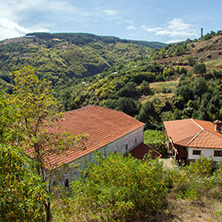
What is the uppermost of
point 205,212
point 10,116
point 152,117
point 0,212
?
point 10,116

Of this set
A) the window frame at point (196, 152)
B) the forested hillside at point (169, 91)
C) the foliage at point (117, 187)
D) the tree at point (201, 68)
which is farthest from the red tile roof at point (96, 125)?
the tree at point (201, 68)

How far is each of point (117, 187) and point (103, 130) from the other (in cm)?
1080

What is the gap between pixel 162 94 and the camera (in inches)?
2360

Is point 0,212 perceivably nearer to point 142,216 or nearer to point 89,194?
point 89,194

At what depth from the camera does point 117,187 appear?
236 inches

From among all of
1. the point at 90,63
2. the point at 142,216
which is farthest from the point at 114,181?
the point at 90,63

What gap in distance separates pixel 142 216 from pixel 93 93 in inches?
2553

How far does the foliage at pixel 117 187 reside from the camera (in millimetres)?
5832

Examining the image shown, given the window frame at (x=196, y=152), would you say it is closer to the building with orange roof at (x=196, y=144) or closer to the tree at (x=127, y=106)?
the building with orange roof at (x=196, y=144)

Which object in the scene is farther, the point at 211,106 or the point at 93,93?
the point at 93,93

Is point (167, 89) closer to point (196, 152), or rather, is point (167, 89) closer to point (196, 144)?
point (196, 144)

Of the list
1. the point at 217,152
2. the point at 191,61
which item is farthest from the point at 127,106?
the point at 191,61

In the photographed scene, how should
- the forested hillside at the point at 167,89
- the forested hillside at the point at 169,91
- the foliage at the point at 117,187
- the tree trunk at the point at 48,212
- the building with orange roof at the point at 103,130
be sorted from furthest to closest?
the forested hillside at the point at 167,89
the forested hillside at the point at 169,91
the building with orange roof at the point at 103,130
the foliage at the point at 117,187
the tree trunk at the point at 48,212

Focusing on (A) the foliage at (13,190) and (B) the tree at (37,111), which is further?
(B) the tree at (37,111)
